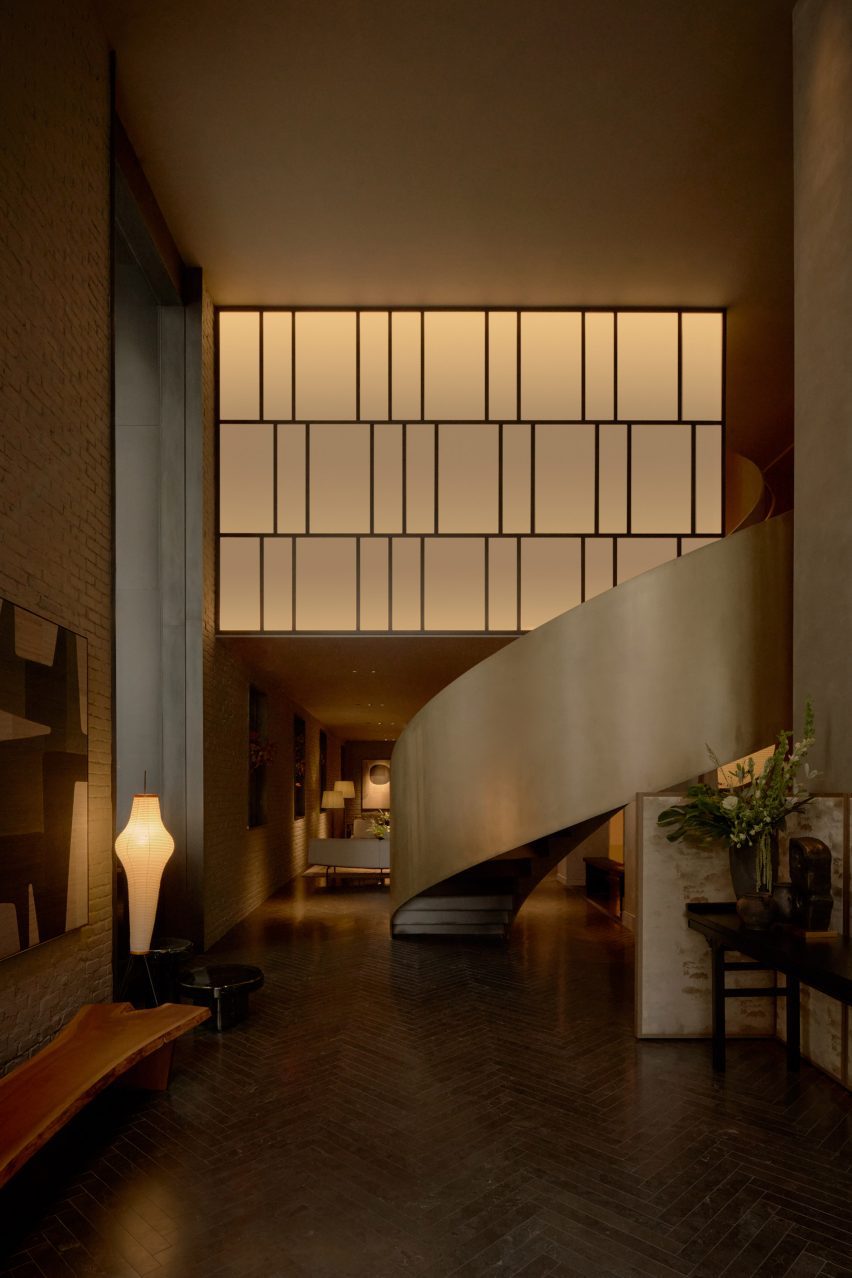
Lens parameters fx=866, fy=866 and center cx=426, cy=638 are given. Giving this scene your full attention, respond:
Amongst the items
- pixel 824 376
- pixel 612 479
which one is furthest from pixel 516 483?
pixel 824 376

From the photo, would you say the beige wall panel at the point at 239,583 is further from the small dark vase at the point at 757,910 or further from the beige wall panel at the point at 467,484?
the small dark vase at the point at 757,910

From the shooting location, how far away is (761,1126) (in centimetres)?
380

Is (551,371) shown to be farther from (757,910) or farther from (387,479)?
(757,910)

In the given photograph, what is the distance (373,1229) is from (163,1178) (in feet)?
3.01

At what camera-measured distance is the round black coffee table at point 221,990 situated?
5109 millimetres

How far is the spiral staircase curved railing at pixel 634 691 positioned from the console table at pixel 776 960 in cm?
111

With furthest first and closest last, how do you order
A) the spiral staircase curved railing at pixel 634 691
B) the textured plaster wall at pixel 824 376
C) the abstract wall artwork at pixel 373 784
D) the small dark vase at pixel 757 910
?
1. the abstract wall artwork at pixel 373 784
2. the spiral staircase curved railing at pixel 634 691
3. the textured plaster wall at pixel 824 376
4. the small dark vase at pixel 757 910

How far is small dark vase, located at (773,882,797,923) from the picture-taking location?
4.25 m

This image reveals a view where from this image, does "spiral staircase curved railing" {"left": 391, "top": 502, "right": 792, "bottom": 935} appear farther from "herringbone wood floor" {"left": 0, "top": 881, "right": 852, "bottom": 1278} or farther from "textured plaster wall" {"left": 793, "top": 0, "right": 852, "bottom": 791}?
"herringbone wood floor" {"left": 0, "top": 881, "right": 852, "bottom": 1278}

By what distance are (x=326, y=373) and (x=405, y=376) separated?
2.56 ft

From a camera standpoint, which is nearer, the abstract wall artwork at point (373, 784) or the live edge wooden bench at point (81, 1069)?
the live edge wooden bench at point (81, 1069)

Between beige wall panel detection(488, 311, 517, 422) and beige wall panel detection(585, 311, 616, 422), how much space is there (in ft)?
2.40

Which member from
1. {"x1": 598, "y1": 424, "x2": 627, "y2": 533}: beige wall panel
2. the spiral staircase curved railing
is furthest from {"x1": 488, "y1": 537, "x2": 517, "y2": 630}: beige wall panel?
the spiral staircase curved railing

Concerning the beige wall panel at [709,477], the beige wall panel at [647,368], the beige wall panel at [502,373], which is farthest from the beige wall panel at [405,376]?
the beige wall panel at [709,477]
